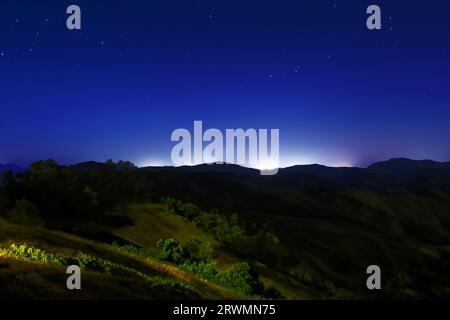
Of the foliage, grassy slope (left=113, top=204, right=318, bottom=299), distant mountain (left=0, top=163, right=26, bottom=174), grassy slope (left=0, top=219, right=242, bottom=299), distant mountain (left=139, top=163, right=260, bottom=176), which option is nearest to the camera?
grassy slope (left=0, top=219, right=242, bottom=299)

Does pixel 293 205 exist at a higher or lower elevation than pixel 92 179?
lower

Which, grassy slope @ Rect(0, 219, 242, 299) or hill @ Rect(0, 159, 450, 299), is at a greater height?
grassy slope @ Rect(0, 219, 242, 299)

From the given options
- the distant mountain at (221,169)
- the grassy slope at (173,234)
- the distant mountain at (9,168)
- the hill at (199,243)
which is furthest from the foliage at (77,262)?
the distant mountain at (221,169)

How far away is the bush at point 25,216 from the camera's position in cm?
2374

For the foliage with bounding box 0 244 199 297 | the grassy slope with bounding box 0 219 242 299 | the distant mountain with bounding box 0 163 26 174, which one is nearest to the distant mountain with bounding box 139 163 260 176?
the distant mountain with bounding box 0 163 26 174

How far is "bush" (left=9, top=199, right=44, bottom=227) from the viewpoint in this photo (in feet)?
77.9

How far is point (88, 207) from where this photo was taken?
32.0m

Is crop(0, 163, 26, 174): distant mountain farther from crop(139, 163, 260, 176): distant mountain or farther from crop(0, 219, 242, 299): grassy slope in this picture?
crop(139, 163, 260, 176): distant mountain

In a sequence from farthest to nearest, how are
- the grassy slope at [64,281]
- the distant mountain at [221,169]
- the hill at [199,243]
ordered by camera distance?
the distant mountain at [221,169], the hill at [199,243], the grassy slope at [64,281]

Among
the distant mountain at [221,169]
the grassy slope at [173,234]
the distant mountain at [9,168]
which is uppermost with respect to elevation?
the distant mountain at [9,168]

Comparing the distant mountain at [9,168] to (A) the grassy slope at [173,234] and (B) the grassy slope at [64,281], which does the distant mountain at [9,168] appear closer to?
(A) the grassy slope at [173,234]

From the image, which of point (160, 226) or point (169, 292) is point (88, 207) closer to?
point (160, 226)
